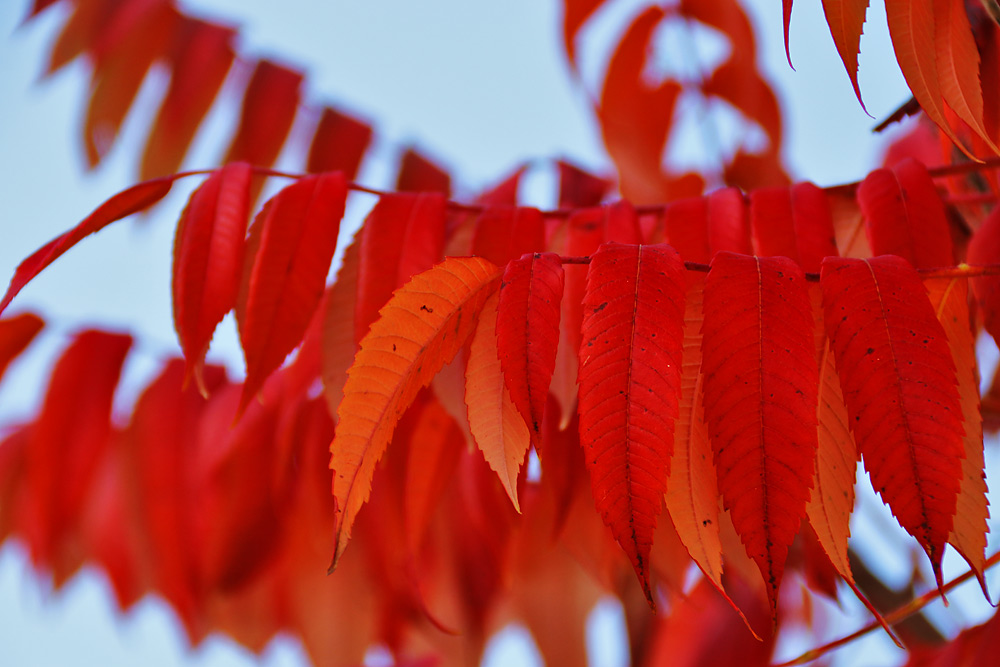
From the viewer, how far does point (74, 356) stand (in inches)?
42.2

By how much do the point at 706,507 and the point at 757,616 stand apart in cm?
93

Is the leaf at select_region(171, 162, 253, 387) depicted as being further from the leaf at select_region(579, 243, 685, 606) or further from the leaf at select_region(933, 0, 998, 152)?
the leaf at select_region(933, 0, 998, 152)

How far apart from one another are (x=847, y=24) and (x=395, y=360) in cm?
40

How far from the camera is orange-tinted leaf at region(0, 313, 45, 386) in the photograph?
1045 mm

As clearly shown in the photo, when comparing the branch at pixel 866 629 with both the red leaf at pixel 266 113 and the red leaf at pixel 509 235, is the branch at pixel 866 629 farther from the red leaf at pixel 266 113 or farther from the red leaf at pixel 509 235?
the red leaf at pixel 266 113

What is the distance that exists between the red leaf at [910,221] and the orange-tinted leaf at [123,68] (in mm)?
1253

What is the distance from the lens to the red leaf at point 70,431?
103 cm

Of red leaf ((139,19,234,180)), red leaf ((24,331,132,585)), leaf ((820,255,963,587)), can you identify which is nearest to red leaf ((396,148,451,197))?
red leaf ((139,19,234,180))

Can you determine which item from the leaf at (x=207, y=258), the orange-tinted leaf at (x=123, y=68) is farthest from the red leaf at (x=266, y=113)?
the leaf at (x=207, y=258)

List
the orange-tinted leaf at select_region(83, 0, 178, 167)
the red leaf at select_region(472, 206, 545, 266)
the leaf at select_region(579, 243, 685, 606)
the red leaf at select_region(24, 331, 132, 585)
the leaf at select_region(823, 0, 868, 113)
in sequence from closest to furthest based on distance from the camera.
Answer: the leaf at select_region(579, 243, 685, 606) → the leaf at select_region(823, 0, 868, 113) → the red leaf at select_region(472, 206, 545, 266) → the red leaf at select_region(24, 331, 132, 585) → the orange-tinted leaf at select_region(83, 0, 178, 167)

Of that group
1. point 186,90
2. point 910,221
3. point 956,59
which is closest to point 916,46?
point 956,59

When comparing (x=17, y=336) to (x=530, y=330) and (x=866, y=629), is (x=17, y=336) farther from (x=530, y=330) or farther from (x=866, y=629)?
(x=866, y=629)

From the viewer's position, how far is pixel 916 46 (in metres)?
0.58

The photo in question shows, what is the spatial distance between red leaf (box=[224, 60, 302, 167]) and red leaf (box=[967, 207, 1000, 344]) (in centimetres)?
113
